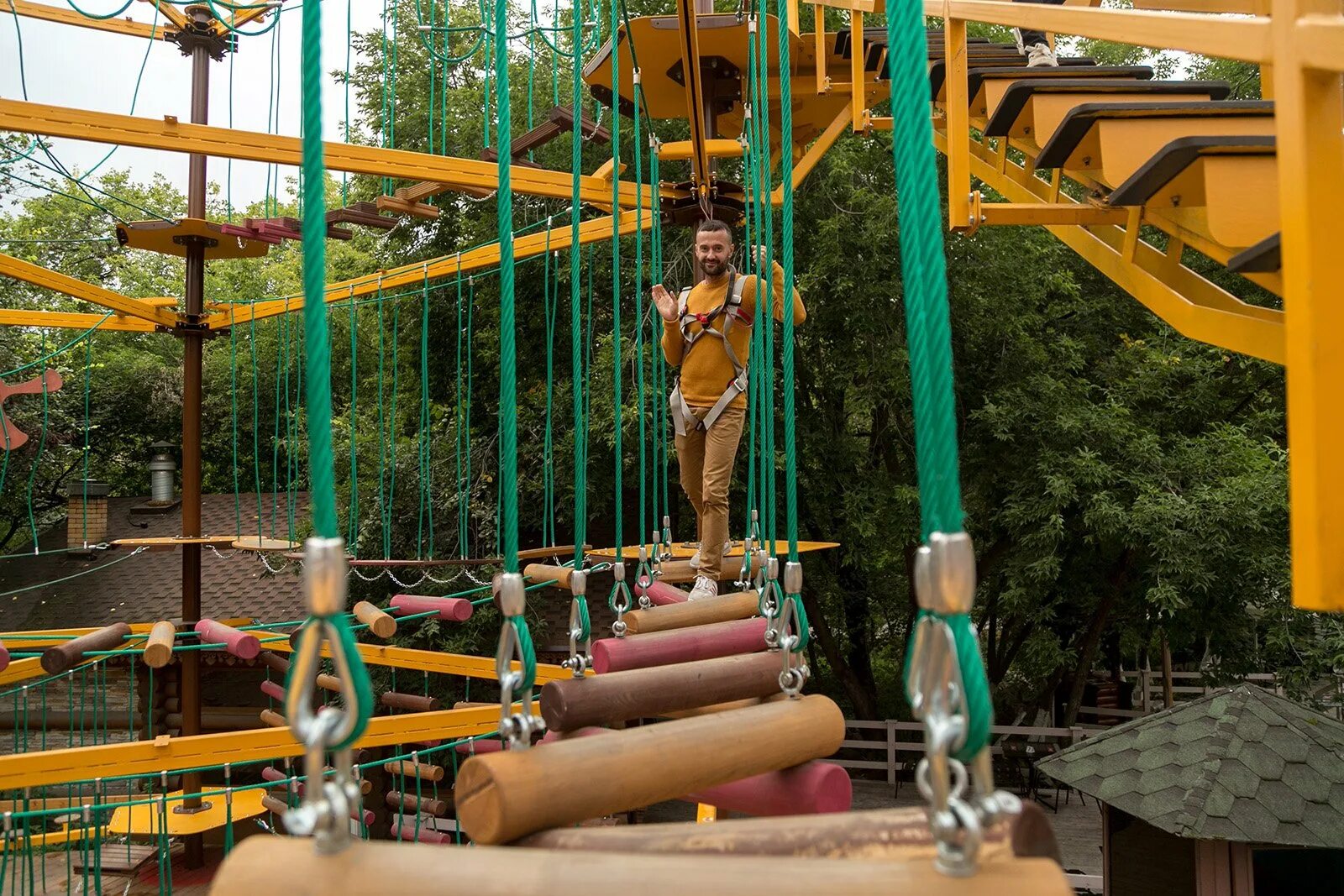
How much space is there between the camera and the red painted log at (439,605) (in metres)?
5.25

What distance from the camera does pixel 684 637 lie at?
103 inches

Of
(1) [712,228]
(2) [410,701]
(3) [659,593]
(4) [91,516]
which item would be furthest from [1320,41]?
(4) [91,516]

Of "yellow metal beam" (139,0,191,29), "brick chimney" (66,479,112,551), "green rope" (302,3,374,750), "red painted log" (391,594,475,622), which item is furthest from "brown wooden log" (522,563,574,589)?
"brick chimney" (66,479,112,551)

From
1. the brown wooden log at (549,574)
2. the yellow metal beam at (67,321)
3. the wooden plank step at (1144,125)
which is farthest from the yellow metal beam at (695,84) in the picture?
the yellow metal beam at (67,321)

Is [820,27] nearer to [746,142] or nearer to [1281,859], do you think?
[746,142]

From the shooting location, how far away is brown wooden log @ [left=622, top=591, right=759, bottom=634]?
3.09 meters

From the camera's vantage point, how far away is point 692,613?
3.31m

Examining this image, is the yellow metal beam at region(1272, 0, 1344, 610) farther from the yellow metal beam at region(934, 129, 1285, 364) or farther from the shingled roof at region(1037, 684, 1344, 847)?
the shingled roof at region(1037, 684, 1344, 847)

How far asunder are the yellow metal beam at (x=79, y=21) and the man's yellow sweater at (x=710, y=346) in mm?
5866

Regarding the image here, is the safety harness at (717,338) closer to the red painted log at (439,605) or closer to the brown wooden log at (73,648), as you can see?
the red painted log at (439,605)

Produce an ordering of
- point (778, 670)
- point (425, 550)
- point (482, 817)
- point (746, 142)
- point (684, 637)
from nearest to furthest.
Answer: point (482, 817) → point (778, 670) → point (684, 637) → point (746, 142) → point (425, 550)

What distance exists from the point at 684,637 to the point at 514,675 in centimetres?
115

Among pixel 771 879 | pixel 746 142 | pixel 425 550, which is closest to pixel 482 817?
pixel 771 879

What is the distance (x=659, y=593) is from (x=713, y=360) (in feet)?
3.40
